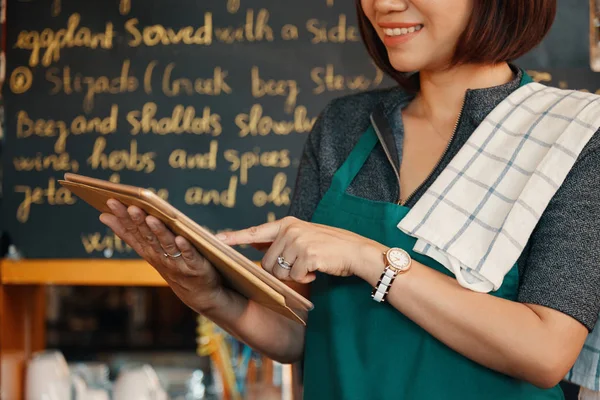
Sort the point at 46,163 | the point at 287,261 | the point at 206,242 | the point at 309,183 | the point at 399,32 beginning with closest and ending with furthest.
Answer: the point at 206,242 < the point at 287,261 < the point at 399,32 < the point at 309,183 < the point at 46,163

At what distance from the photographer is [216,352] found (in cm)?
212

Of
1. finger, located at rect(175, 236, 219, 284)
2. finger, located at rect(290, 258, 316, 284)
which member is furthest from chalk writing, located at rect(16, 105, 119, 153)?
finger, located at rect(290, 258, 316, 284)

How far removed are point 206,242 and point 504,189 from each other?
40 centimetres

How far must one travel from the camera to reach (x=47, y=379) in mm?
1896

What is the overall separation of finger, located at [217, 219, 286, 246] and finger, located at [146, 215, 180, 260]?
61mm

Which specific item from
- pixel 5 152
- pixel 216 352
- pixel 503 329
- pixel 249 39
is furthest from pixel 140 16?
pixel 503 329

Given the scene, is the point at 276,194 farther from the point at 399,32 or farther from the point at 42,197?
the point at 399,32

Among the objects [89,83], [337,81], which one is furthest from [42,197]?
[337,81]

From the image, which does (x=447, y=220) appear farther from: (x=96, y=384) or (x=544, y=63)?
(x=96, y=384)

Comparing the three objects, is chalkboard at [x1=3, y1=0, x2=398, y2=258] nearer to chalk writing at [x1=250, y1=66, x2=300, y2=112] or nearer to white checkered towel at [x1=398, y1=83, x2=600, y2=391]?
chalk writing at [x1=250, y1=66, x2=300, y2=112]

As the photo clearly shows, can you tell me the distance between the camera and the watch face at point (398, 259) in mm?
932

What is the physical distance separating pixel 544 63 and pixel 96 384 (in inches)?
56.3

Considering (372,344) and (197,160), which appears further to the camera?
(197,160)

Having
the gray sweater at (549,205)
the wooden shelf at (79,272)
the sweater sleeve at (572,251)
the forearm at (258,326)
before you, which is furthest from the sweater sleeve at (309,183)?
the wooden shelf at (79,272)
